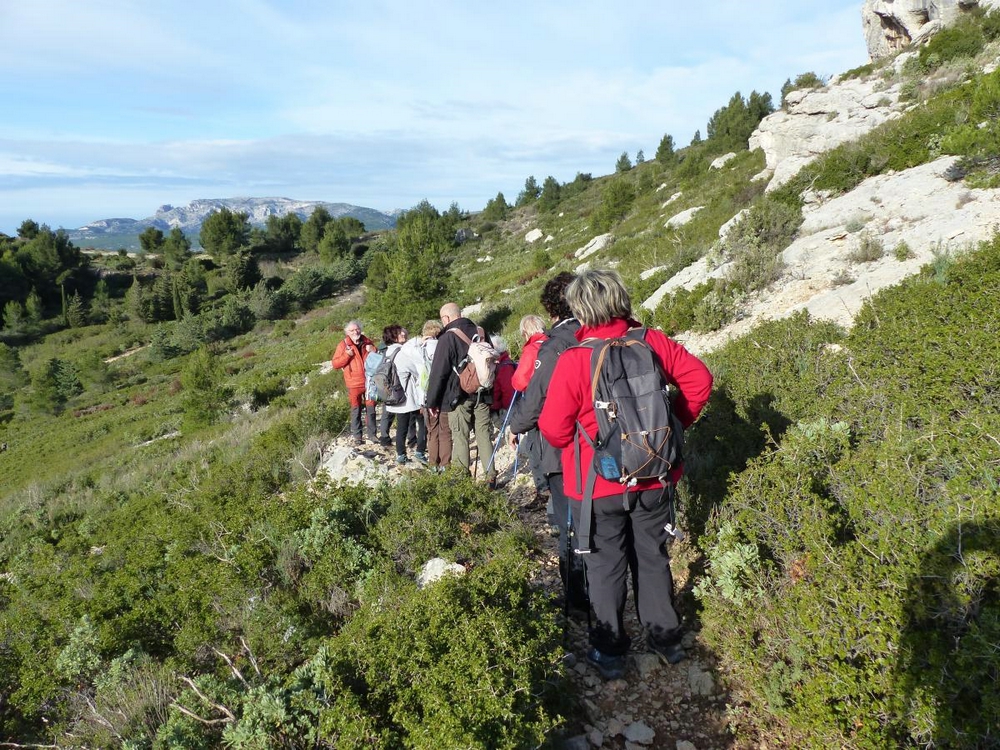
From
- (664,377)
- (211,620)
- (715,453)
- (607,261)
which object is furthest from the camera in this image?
(607,261)

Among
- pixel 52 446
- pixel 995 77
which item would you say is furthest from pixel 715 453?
pixel 52 446

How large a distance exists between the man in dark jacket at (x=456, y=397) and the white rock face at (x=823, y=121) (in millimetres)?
10561

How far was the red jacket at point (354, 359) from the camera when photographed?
24.5 feet

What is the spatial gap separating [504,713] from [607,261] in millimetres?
15992

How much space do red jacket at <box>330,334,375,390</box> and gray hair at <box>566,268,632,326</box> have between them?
17.0 feet

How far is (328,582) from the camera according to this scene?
375 cm

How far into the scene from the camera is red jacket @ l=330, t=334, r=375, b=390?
7.46 meters

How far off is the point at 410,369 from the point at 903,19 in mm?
30520

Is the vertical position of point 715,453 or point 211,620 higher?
point 715,453

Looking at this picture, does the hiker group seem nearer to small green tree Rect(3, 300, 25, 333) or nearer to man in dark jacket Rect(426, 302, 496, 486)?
man in dark jacket Rect(426, 302, 496, 486)

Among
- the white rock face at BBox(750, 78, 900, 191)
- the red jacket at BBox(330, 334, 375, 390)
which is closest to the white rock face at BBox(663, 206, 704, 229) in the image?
the white rock face at BBox(750, 78, 900, 191)

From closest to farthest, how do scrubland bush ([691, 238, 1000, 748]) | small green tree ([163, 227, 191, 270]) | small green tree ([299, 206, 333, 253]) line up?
scrubland bush ([691, 238, 1000, 748])
small green tree ([163, 227, 191, 270])
small green tree ([299, 206, 333, 253])

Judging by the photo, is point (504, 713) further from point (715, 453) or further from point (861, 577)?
point (715, 453)

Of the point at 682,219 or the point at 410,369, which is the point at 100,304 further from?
the point at 410,369
